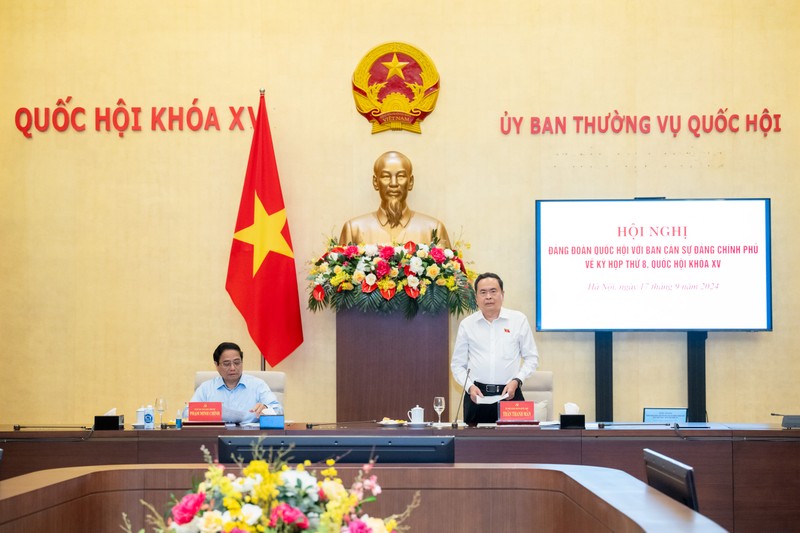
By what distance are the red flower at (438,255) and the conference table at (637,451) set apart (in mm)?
1806

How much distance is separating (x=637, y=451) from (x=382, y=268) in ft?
7.32

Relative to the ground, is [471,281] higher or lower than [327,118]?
lower

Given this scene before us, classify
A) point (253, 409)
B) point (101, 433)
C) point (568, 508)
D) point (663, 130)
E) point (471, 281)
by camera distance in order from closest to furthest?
1. point (568, 508)
2. point (101, 433)
3. point (253, 409)
4. point (471, 281)
5. point (663, 130)

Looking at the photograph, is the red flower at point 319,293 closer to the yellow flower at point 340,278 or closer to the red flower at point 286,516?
the yellow flower at point 340,278

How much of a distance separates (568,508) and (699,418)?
4.99 m

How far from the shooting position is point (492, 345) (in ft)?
17.8

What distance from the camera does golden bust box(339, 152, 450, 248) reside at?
22.5 ft

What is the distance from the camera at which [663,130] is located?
7250mm

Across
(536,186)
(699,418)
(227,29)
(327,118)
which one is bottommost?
(699,418)

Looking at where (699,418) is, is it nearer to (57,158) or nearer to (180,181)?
(180,181)

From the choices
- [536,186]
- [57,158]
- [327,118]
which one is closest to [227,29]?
[327,118]

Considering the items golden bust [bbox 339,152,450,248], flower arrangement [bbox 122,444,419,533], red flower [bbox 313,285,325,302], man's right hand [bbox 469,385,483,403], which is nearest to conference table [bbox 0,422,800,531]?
man's right hand [bbox 469,385,483,403]

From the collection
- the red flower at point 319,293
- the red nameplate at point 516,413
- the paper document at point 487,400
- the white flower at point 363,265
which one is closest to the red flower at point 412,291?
the white flower at point 363,265

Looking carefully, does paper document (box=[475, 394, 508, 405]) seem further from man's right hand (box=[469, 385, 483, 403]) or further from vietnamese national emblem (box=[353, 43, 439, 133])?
vietnamese national emblem (box=[353, 43, 439, 133])
